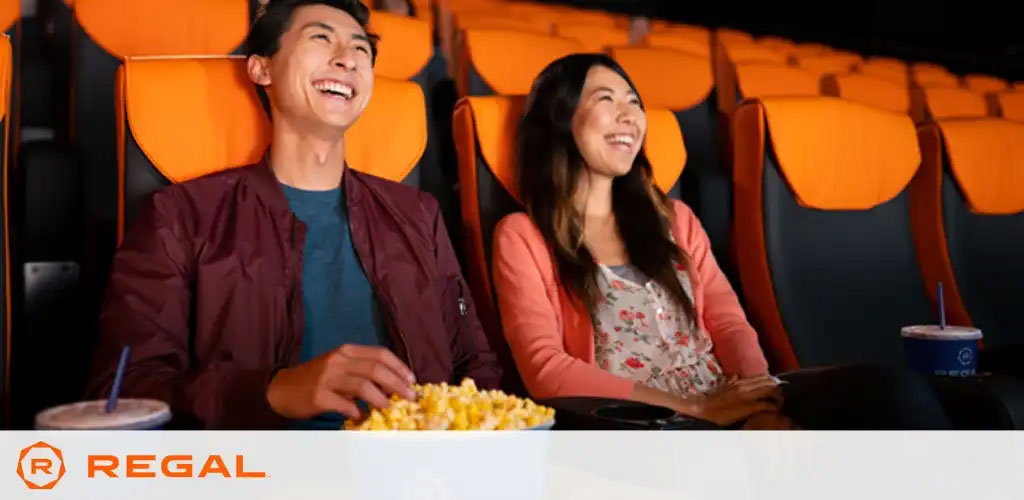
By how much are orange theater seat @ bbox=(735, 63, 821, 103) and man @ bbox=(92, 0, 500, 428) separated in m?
1.32

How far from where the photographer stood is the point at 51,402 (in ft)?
4.34

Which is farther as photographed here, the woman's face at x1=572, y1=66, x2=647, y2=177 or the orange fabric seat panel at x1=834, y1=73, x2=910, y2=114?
the orange fabric seat panel at x1=834, y1=73, x2=910, y2=114

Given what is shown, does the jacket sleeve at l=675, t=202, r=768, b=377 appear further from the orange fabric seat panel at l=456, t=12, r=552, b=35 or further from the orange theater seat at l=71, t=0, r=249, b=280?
the orange fabric seat panel at l=456, t=12, r=552, b=35

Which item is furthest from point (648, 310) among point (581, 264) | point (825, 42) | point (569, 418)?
point (825, 42)

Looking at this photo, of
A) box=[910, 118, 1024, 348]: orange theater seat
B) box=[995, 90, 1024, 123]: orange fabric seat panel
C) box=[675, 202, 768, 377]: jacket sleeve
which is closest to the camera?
box=[675, 202, 768, 377]: jacket sleeve

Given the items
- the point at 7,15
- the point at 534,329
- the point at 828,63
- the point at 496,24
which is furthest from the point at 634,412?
the point at 828,63

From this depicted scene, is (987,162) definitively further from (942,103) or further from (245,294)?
(245,294)

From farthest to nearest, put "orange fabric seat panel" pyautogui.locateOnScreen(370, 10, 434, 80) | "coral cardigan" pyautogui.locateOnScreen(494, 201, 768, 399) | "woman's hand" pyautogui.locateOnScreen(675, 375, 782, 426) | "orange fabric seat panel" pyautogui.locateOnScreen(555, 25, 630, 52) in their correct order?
"orange fabric seat panel" pyautogui.locateOnScreen(555, 25, 630, 52)
"orange fabric seat panel" pyautogui.locateOnScreen(370, 10, 434, 80)
"coral cardigan" pyautogui.locateOnScreen(494, 201, 768, 399)
"woman's hand" pyautogui.locateOnScreen(675, 375, 782, 426)

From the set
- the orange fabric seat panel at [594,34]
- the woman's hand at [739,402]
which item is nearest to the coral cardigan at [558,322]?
the woman's hand at [739,402]

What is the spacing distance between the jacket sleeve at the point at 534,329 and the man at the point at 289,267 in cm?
6

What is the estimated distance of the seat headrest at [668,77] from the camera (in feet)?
7.23

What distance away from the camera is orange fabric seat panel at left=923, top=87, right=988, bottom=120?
3.21m
